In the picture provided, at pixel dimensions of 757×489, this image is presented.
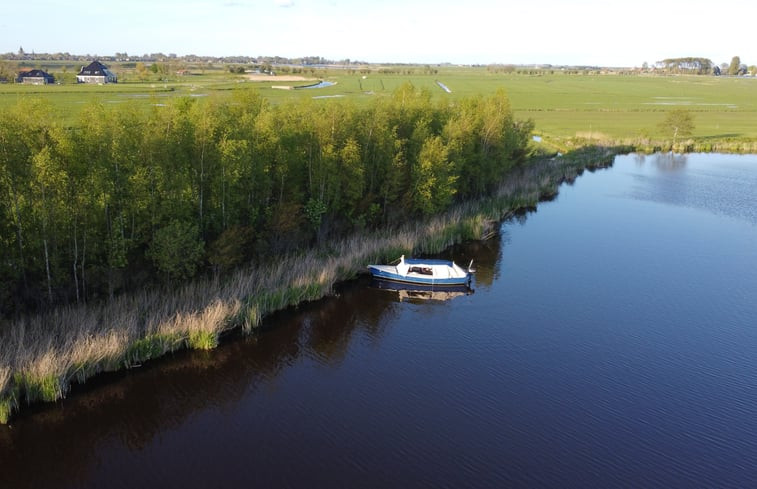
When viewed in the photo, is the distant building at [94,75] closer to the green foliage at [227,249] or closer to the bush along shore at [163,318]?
the bush along shore at [163,318]

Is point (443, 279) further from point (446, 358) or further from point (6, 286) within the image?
point (6, 286)

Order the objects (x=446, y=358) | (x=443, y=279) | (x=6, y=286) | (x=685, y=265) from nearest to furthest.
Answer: (x=6, y=286) < (x=446, y=358) < (x=443, y=279) < (x=685, y=265)

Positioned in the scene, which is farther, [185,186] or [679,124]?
[679,124]

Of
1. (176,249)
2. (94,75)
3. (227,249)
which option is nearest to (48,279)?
(176,249)

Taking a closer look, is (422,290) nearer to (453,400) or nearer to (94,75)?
(453,400)

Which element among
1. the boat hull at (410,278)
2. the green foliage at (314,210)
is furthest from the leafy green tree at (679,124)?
the green foliage at (314,210)

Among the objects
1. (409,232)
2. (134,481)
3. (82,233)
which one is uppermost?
(82,233)

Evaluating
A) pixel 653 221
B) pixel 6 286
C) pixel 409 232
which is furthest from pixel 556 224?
pixel 6 286
